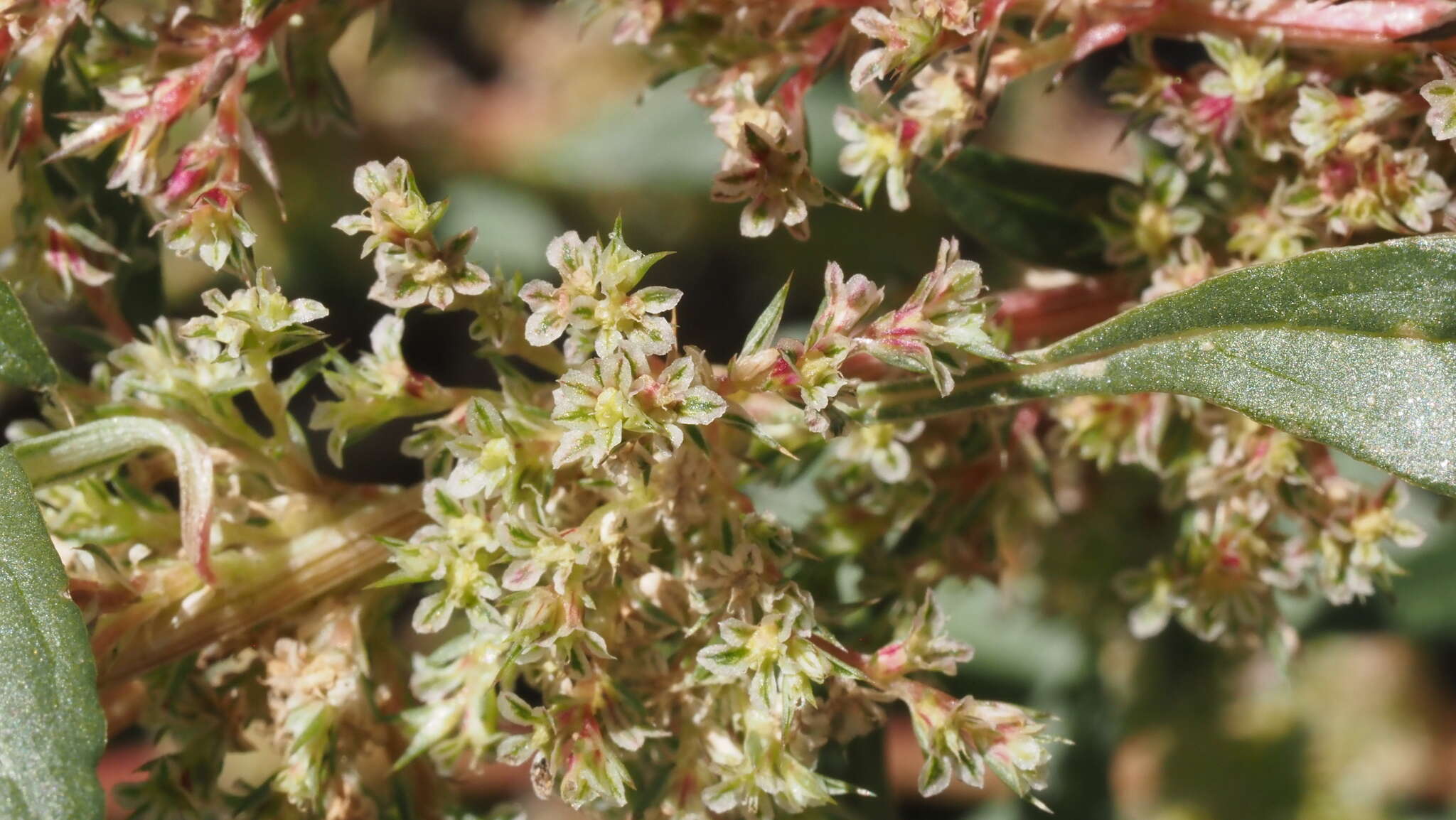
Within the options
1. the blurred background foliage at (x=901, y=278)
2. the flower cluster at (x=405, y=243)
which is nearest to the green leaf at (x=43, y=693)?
the flower cluster at (x=405, y=243)

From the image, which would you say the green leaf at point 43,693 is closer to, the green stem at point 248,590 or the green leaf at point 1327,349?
the green stem at point 248,590

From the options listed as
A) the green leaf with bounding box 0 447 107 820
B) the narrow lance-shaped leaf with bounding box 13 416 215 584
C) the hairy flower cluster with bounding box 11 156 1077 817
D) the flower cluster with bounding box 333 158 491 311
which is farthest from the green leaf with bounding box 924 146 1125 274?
the green leaf with bounding box 0 447 107 820

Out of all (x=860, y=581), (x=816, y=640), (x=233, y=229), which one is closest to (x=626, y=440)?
(x=816, y=640)

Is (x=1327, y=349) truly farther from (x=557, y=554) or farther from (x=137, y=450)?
(x=137, y=450)

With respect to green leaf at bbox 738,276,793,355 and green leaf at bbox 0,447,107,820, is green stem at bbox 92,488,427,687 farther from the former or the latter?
green leaf at bbox 738,276,793,355

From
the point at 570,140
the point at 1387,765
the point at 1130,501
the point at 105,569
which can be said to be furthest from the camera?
the point at 570,140

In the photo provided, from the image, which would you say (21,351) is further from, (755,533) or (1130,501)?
(1130,501)
